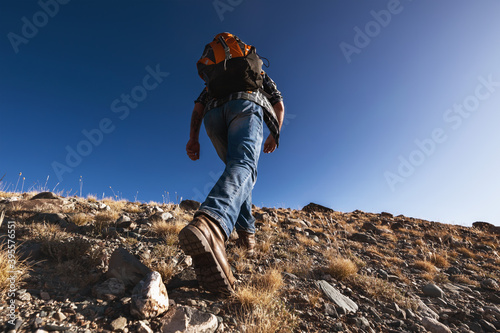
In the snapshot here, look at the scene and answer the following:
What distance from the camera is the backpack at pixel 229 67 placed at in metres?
2.25

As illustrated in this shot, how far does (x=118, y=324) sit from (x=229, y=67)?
2.26m

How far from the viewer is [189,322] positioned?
50.7 inches

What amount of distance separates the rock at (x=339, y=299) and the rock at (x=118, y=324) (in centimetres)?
168

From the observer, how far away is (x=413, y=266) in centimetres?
395

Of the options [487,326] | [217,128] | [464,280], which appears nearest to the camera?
[487,326]

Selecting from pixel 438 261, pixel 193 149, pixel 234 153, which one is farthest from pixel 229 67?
pixel 438 261

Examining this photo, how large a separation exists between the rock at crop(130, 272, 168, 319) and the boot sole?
0.87ft

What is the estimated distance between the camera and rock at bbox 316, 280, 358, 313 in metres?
1.93

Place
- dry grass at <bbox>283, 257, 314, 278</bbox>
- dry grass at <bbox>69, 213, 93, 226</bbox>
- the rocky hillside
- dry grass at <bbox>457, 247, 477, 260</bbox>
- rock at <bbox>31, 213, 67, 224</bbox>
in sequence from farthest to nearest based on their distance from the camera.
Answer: dry grass at <bbox>457, 247, 477, 260</bbox>, dry grass at <bbox>69, 213, 93, 226</bbox>, rock at <bbox>31, 213, 67, 224</bbox>, dry grass at <bbox>283, 257, 314, 278</bbox>, the rocky hillside

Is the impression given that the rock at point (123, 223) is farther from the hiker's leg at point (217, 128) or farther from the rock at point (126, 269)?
the hiker's leg at point (217, 128)

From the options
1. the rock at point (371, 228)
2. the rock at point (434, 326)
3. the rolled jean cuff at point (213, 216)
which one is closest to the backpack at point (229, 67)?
the rolled jean cuff at point (213, 216)

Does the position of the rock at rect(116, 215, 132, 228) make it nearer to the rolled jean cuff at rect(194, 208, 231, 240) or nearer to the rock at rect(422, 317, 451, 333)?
the rolled jean cuff at rect(194, 208, 231, 240)

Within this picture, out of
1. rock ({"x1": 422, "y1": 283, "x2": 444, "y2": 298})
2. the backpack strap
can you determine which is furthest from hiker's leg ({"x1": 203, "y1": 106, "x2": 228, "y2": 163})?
rock ({"x1": 422, "y1": 283, "x2": 444, "y2": 298})

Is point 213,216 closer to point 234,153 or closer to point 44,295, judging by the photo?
point 234,153
